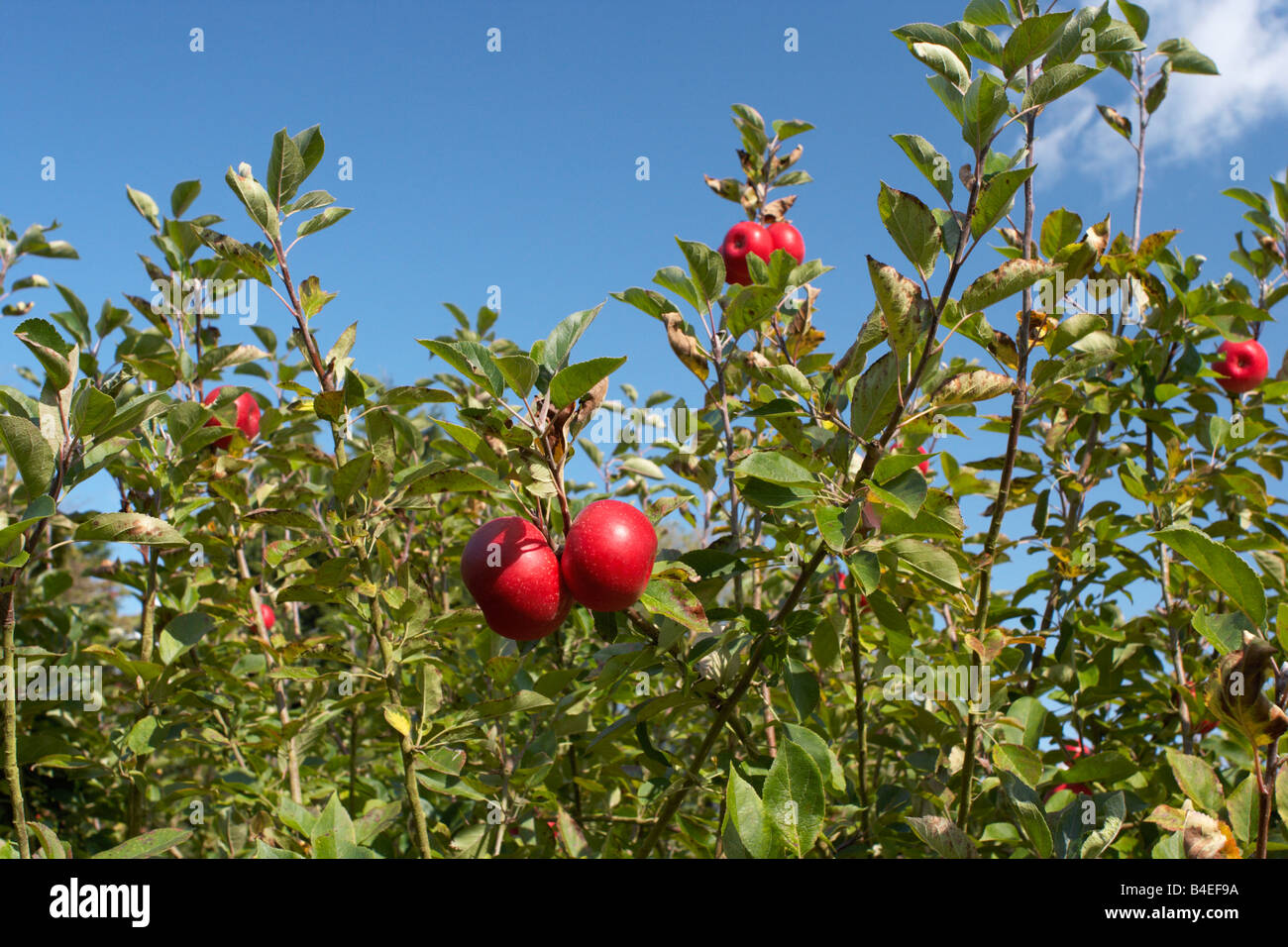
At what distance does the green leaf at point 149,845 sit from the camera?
146 cm

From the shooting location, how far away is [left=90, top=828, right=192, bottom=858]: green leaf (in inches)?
57.4

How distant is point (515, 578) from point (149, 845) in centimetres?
78

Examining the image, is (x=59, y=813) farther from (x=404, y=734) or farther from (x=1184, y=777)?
(x=1184, y=777)

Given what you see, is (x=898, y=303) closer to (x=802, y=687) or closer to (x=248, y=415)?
(x=802, y=687)

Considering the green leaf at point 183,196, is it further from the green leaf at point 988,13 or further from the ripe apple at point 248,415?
the green leaf at point 988,13

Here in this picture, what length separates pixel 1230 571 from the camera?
1.23 m

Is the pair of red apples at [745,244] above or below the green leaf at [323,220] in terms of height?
above

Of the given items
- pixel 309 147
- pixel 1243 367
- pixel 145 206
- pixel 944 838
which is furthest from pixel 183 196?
pixel 1243 367

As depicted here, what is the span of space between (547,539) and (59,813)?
2878 millimetres

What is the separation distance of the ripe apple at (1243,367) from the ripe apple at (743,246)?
6.22 ft

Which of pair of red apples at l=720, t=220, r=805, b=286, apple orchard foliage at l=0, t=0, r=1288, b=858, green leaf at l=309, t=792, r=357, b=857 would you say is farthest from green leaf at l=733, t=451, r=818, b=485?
pair of red apples at l=720, t=220, r=805, b=286

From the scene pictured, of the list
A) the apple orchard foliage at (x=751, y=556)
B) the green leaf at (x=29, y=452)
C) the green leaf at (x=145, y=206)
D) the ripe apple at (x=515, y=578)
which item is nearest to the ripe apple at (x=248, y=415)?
the apple orchard foliage at (x=751, y=556)

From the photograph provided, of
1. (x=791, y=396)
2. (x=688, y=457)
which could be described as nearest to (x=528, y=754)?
(x=688, y=457)

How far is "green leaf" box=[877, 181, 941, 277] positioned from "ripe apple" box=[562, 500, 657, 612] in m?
0.64
